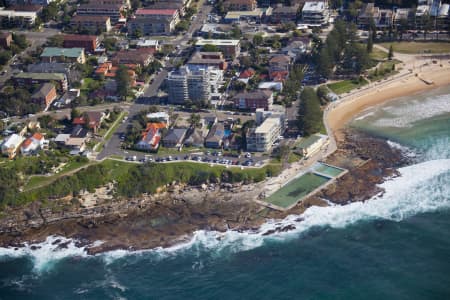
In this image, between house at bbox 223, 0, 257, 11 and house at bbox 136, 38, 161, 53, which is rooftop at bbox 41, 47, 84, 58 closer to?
house at bbox 136, 38, 161, 53

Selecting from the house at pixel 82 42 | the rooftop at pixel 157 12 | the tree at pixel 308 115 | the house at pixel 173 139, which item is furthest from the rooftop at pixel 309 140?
the rooftop at pixel 157 12

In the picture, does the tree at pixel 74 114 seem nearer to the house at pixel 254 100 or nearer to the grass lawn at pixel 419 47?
the house at pixel 254 100

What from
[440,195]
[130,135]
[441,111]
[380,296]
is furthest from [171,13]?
[380,296]

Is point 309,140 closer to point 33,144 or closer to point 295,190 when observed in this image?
point 295,190

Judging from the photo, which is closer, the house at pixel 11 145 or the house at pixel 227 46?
the house at pixel 11 145

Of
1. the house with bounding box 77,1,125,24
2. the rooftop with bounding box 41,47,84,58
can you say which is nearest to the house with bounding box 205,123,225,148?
the rooftop with bounding box 41,47,84,58

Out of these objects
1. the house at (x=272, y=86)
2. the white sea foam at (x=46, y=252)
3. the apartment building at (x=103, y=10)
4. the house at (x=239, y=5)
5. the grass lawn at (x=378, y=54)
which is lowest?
the white sea foam at (x=46, y=252)
